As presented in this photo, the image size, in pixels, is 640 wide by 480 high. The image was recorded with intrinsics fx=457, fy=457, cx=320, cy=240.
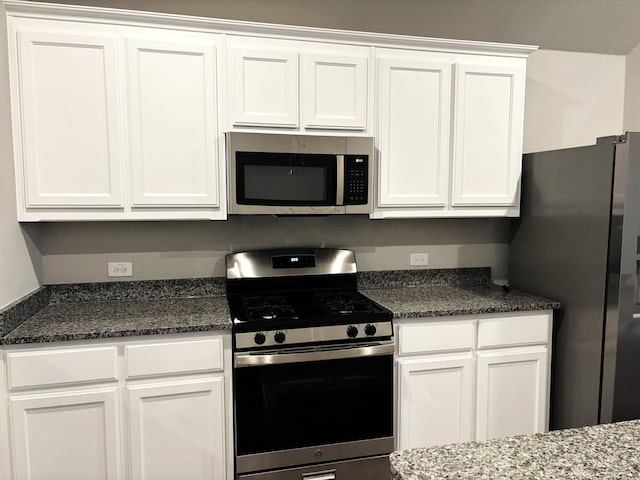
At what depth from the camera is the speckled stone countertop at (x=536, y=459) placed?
85cm

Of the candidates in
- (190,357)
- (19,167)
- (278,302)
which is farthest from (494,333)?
(19,167)

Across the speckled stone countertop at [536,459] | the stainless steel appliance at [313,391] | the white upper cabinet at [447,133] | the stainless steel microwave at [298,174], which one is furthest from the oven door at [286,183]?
the speckled stone countertop at [536,459]

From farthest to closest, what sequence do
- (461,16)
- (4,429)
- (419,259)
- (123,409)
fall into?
(419,259)
(461,16)
(123,409)
(4,429)

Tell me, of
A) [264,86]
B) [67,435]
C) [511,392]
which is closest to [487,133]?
[264,86]

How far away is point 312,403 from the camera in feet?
7.34

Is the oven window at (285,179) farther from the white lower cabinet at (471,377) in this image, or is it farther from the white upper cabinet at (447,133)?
the white lower cabinet at (471,377)

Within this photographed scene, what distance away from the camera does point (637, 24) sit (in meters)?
3.00

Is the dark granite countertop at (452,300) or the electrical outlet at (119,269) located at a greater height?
the electrical outlet at (119,269)

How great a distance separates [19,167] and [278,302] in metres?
1.42

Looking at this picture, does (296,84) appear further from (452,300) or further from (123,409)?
(123,409)

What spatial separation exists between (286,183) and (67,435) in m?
1.54

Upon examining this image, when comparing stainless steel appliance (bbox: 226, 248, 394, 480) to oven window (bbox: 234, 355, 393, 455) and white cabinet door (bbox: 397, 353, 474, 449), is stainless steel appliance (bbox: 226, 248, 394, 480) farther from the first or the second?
white cabinet door (bbox: 397, 353, 474, 449)

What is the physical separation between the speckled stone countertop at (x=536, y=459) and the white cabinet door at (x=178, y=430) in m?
1.40

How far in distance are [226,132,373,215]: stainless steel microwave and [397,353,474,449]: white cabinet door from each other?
906mm
